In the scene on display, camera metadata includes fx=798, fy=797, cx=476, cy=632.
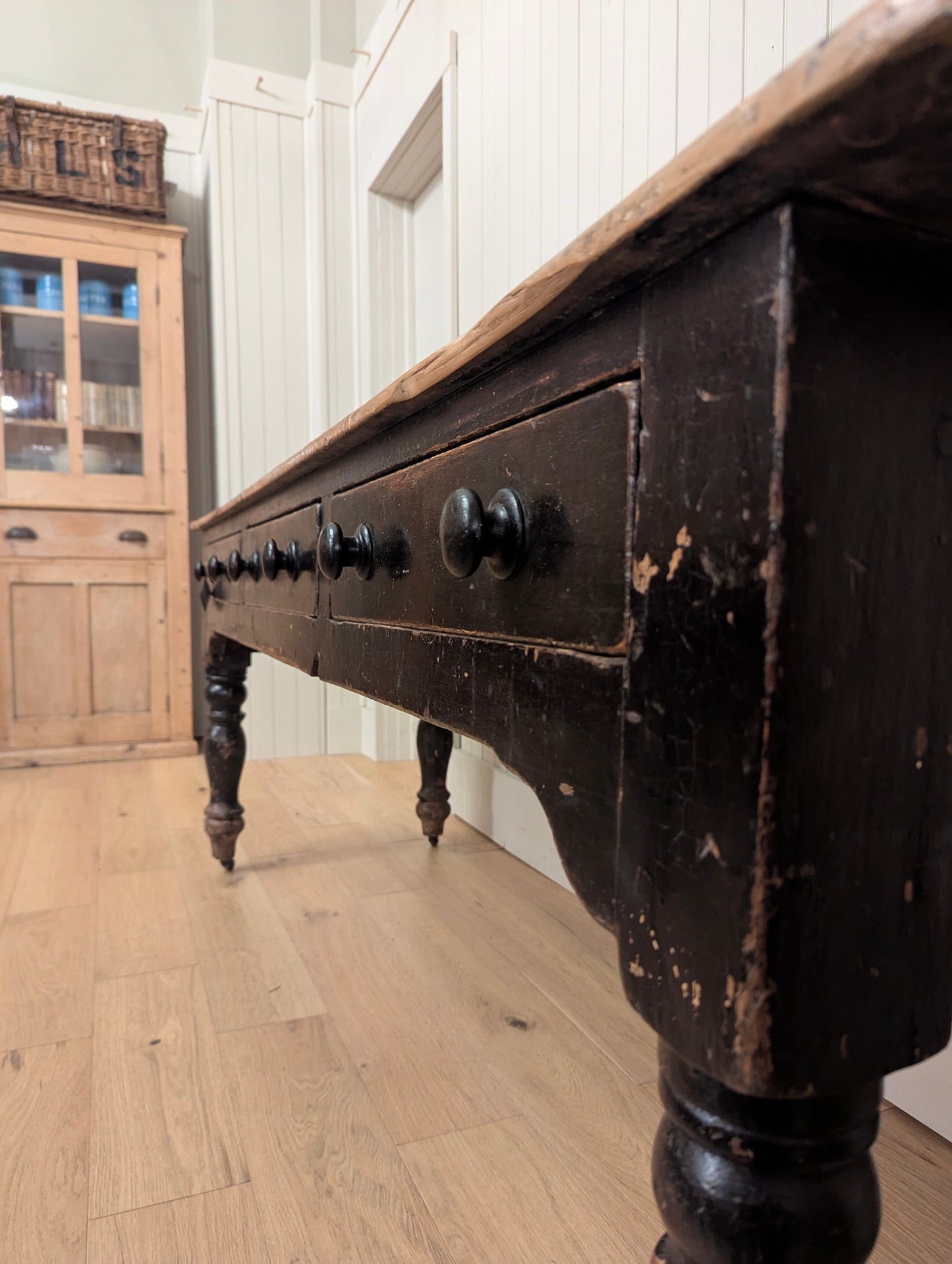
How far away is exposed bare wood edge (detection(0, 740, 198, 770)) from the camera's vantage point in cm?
281

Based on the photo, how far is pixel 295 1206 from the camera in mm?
792

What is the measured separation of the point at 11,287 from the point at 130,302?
0.40 meters

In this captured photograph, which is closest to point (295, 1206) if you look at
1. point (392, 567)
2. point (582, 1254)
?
Answer: point (582, 1254)

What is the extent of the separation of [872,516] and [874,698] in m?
0.07

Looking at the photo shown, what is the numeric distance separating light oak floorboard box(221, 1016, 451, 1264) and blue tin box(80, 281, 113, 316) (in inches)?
109

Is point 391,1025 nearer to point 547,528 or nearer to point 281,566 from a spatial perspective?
point 281,566

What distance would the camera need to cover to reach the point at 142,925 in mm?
1482

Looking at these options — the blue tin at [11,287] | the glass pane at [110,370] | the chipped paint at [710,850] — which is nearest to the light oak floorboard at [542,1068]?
the chipped paint at [710,850]

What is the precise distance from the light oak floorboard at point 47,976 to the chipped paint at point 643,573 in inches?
45.0

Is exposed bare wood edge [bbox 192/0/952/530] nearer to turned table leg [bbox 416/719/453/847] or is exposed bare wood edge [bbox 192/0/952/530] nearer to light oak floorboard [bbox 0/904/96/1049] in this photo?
light oak floorboard [bbox 0/904/96/1049]

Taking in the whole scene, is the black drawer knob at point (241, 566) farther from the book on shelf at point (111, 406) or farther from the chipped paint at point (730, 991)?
the book on shelf at point (111, 406)

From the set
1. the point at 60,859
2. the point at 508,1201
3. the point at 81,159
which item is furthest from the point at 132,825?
the point at 81,159

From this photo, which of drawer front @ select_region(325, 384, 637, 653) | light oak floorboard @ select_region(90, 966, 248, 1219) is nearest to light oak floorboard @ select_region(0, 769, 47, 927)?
light oak floorboard @ select_region(90, 966, 248, 1219)

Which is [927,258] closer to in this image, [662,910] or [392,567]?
[662,910]
